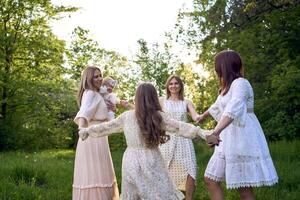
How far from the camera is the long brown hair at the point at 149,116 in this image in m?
4.89

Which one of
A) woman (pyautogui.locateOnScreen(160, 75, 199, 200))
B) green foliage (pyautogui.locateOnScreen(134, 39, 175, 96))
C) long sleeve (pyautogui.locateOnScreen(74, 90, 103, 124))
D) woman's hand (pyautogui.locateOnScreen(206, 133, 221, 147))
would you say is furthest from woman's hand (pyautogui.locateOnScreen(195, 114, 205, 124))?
green foliage (pyautogui.locateOnScreen(134, 39, 175, 96))

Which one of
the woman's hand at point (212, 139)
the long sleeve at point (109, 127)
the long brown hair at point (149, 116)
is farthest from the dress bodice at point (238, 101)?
the long sleeve at point (109, 127)

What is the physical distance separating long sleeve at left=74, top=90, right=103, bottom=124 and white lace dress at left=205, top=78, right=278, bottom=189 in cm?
173

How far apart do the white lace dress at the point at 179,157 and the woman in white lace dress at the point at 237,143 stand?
1.64 metres

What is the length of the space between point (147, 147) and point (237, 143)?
0.97m

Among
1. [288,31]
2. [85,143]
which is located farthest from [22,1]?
[85,143]

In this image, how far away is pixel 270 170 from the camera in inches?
182

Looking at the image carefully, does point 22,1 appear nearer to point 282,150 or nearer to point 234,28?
point 234,28

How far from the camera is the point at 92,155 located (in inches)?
225

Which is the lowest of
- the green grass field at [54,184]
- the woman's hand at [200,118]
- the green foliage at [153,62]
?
the green grass field at [54,184]

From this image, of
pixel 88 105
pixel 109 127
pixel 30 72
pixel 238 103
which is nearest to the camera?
pixel 238 103

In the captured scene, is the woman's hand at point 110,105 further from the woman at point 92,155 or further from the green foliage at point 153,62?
the green foliage at point 153,62

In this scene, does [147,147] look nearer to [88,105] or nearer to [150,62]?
[88,105]

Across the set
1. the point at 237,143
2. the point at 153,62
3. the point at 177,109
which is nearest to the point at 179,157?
the point at 177,109
